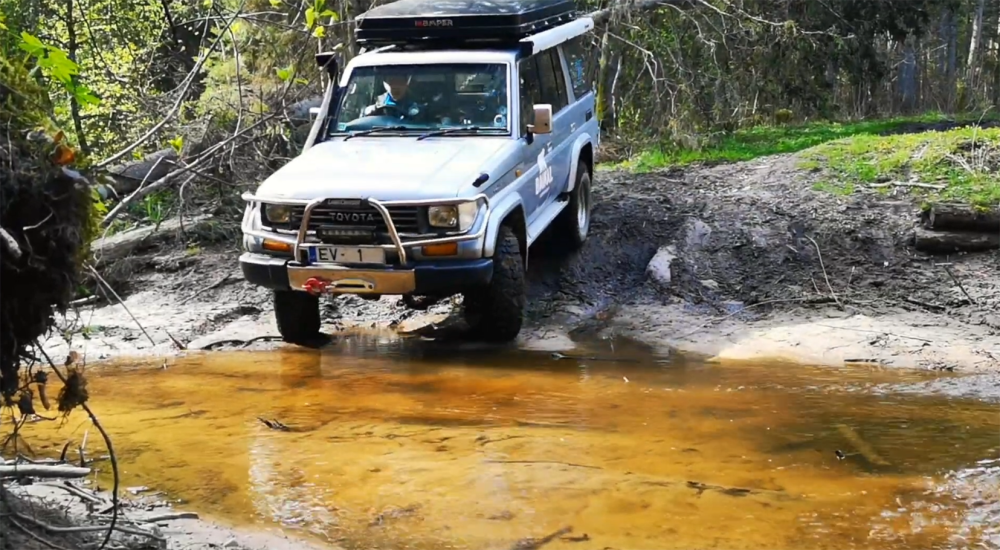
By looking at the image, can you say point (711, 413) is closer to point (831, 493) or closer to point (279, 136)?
point (831, 493)

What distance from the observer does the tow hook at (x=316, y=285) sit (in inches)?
299

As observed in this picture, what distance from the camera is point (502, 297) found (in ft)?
26.3

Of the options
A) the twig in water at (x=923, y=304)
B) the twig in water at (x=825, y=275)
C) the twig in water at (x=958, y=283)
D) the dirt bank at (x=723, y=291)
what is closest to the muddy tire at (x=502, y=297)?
the dirt bank at (x=723, y=291)

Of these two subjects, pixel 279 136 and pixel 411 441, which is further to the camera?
pixel 279 136

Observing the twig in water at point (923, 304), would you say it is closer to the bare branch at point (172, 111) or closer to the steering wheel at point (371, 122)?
the steering wheel at point (371, 122)

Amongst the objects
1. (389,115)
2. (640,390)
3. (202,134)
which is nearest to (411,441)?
(640,390)

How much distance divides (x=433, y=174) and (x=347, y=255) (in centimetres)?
80

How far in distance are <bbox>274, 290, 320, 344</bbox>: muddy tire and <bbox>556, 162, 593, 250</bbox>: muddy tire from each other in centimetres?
250

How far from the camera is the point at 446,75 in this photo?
862cm

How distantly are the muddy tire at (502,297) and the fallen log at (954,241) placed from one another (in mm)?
3465

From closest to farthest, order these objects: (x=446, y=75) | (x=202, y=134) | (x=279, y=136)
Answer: (x=446, y=75) → (x=202, y=134) → (x=279, y=136)

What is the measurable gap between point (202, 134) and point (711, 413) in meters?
6.46

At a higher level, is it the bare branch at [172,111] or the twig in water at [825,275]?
the bare branch at [172,111]

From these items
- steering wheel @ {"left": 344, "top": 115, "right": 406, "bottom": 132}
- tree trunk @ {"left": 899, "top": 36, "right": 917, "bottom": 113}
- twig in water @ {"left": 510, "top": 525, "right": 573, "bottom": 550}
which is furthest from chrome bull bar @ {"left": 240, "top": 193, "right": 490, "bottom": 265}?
tree trunk @ {"left": 899, "top": 36, "right": 917, "bottom": 113}
